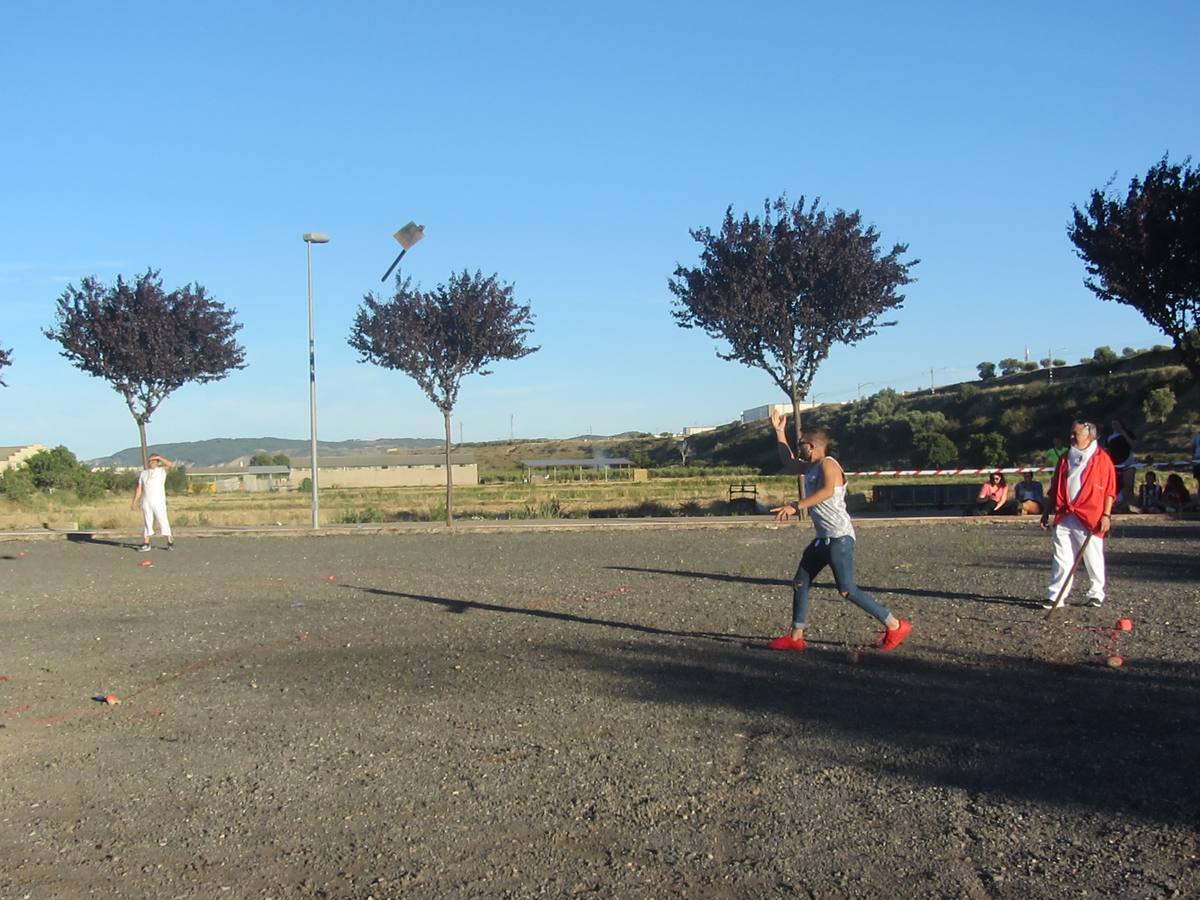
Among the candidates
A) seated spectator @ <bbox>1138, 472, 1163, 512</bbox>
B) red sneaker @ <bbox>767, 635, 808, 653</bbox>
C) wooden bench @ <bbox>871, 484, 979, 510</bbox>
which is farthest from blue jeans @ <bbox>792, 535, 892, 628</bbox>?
wooden bench @ <bbox>871, 484, 979, 510</bbox>

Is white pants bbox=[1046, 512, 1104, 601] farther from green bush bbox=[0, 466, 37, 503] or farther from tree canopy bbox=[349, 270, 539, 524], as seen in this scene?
green bush bbox=[0, 466, 37, 503]

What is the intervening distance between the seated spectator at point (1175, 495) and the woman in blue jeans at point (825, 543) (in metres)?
14.2

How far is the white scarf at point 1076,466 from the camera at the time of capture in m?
9.84

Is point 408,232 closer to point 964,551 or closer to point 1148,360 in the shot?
point 964,551

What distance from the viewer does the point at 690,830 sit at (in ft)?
15.2

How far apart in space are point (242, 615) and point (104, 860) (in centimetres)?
696

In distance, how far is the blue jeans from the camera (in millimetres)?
8195

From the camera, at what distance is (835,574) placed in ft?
27.1

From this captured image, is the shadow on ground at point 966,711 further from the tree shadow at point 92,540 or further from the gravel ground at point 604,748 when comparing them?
the tree shadow at point 92,540

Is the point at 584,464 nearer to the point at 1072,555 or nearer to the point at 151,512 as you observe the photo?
the point at 151,512

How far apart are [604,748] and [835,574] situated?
9.81 ft

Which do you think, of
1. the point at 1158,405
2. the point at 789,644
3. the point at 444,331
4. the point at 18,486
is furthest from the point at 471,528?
the point at 1158,405

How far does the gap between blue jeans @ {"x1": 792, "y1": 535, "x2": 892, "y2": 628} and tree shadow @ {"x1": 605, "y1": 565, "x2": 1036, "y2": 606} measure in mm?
2872

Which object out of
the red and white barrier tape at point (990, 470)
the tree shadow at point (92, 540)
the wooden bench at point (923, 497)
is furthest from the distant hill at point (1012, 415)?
the tree shadow at point (92, 540)
